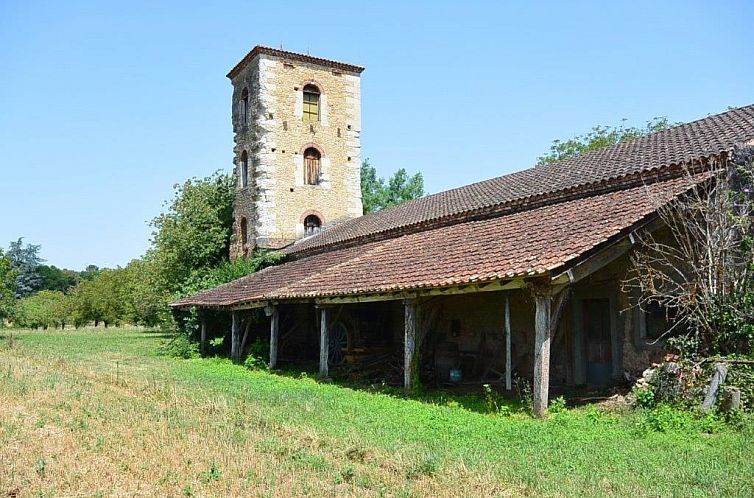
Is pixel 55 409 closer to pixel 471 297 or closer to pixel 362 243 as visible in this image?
pixel 471 297

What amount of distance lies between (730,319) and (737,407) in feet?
5.89

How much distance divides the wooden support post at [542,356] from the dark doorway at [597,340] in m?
3.04

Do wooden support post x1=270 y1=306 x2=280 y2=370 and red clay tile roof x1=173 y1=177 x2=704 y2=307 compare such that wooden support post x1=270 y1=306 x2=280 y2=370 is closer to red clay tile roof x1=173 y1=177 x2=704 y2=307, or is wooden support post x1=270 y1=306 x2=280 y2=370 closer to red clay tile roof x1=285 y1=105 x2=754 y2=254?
red clay tile roof x1=173 y1=177 x2=704 y2=307

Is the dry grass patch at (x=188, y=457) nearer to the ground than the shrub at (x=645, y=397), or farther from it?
nearer to the ground

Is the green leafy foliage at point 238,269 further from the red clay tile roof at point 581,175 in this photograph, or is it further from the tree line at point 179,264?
the red clay tile roof at point 581,175

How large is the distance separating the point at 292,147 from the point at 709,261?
2170 cm

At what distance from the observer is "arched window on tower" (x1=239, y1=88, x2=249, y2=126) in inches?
1217

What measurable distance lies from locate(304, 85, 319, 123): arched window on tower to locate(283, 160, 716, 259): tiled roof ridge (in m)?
11.0

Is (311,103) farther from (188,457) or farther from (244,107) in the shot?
(188,457)

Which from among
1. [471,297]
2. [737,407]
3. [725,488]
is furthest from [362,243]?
[725,488]

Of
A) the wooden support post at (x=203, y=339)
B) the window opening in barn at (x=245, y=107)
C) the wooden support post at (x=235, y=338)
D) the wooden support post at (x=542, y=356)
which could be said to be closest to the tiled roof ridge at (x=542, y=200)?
the wooden support post at (x=542, y=356)

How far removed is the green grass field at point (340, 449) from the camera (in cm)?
611

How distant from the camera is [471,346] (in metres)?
14.7

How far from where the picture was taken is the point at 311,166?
99.1ft
